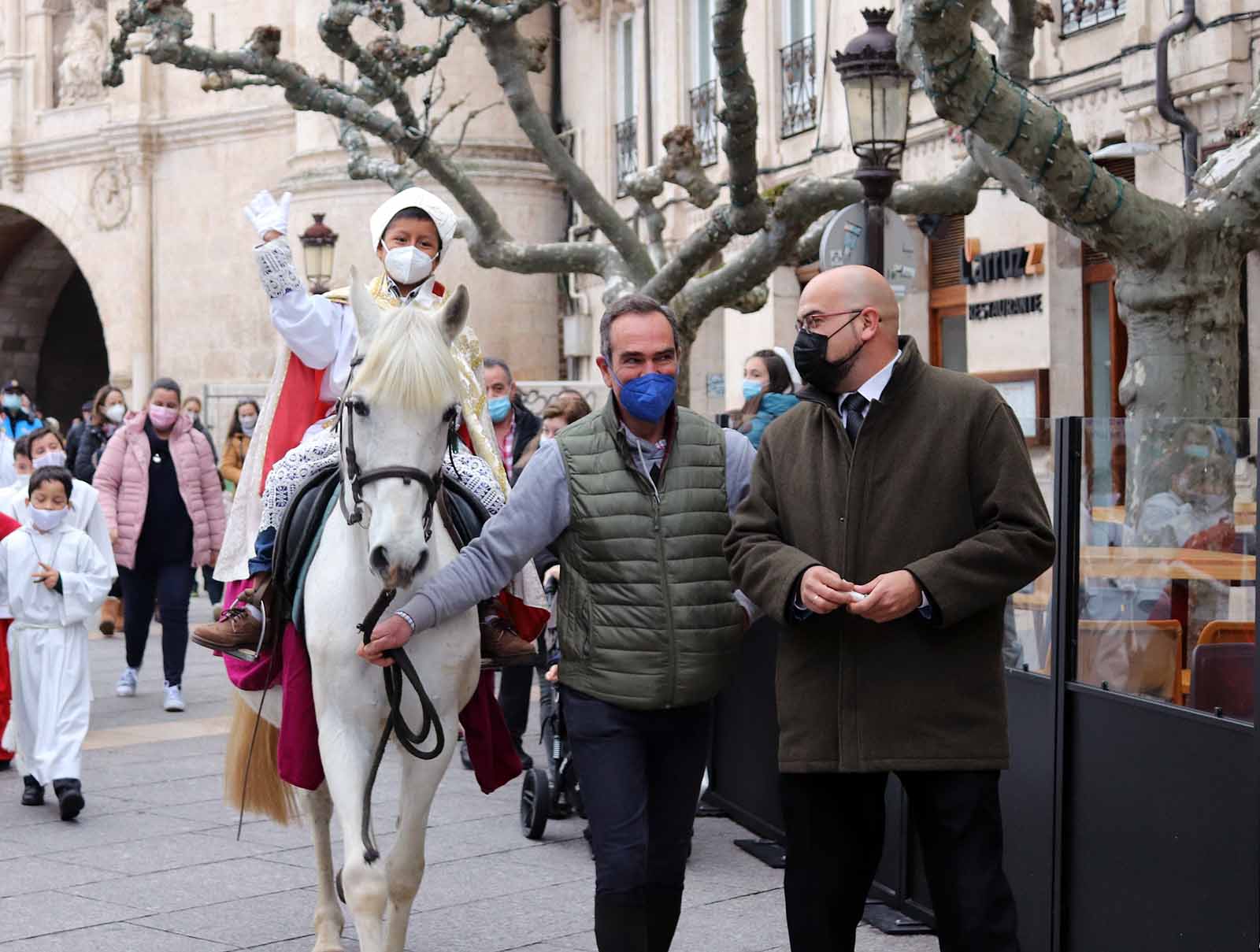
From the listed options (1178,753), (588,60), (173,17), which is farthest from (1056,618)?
(588,60)

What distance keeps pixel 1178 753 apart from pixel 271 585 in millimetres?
2840

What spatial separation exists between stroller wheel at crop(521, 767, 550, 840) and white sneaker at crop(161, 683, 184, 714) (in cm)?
494

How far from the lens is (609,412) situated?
4.91m

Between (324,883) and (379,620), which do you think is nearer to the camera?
(379,620)

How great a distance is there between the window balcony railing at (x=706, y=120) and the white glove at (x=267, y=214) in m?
17.4

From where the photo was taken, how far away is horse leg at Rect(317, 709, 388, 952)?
5242mm

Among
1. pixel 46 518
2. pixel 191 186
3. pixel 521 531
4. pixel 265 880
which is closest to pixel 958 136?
pixel 46 518

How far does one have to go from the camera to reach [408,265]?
5758 millimetres

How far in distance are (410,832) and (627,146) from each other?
2169cm

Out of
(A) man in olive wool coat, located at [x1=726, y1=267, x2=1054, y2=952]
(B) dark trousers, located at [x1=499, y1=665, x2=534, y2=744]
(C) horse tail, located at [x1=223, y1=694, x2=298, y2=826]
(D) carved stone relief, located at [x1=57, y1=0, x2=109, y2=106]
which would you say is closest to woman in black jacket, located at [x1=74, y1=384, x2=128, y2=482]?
(B) dark trousers, located at [x1=499, y1=665, x2=534, y2=744]

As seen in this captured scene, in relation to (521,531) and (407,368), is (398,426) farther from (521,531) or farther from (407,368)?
(521,531)

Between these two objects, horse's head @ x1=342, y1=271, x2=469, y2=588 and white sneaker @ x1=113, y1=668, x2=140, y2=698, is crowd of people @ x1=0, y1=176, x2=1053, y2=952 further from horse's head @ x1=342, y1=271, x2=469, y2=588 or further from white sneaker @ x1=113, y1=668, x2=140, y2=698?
white sneaker @ x1=113, y1=668, x2=140, y2=698

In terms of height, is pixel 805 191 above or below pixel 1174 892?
above

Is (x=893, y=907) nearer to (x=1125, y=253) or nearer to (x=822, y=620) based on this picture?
(x=822, y=620)
